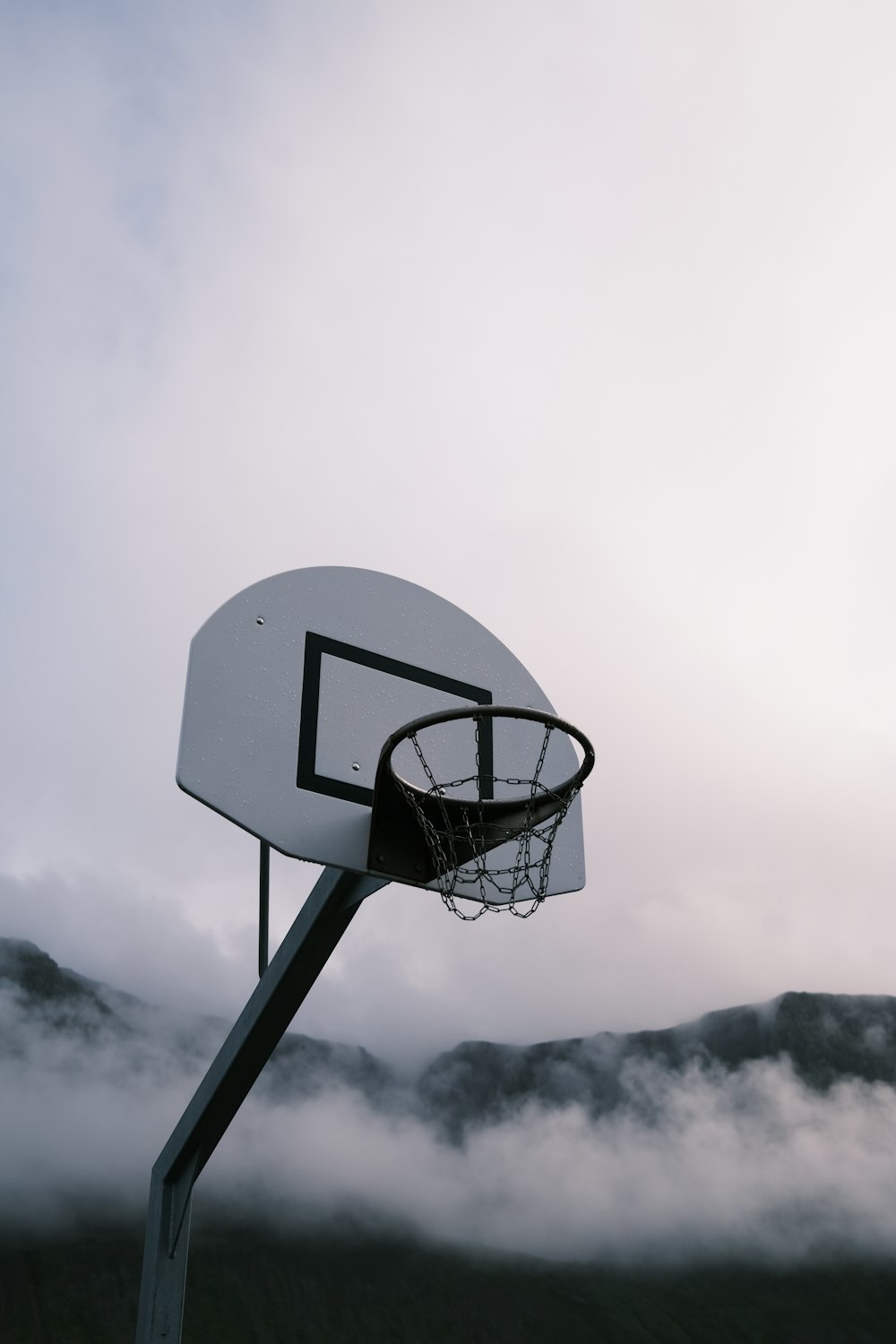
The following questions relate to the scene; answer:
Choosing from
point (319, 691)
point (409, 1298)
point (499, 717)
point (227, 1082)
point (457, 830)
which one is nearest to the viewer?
point (499, 717)

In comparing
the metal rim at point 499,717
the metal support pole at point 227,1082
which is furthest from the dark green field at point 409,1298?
the metal rim at point 499,717

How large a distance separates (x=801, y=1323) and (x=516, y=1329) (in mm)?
29831

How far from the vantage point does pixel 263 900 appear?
5051 mm

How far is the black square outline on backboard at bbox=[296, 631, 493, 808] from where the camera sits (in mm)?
4484

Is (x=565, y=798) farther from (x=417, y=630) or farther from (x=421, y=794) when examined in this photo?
(x=417, y=630)

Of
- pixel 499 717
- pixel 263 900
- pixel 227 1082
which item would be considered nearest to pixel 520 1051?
pixel 227 1082

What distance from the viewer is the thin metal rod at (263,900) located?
Answer: 5027mm

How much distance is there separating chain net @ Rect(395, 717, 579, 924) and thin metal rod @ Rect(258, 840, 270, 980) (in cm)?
104

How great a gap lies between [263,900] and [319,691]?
3.47 ft

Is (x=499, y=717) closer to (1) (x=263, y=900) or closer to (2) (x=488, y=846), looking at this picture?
(2) (x=488, y=846)

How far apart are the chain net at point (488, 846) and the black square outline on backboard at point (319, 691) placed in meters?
0.25

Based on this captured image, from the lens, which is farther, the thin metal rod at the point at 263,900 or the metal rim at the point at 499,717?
the thin metal rod at the point at 263,900

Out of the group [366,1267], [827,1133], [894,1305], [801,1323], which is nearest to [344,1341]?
[366,1267]

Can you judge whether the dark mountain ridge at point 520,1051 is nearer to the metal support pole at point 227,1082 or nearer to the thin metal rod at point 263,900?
the metal support pole at point 227,1082
